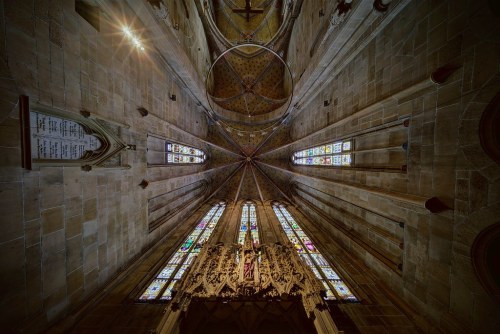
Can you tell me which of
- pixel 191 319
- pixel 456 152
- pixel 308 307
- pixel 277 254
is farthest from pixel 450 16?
pixel 191 319

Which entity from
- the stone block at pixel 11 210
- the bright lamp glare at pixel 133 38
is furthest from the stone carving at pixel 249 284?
the bright lamp glare at pixel 133 38

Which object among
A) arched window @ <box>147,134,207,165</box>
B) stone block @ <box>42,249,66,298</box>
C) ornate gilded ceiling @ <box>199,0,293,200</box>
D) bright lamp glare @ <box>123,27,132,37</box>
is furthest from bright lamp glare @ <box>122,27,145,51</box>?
ornate gilded ceiling @ <box>199,0,293,200</box>

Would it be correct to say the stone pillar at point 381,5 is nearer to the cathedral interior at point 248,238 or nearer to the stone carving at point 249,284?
the cathedral interior at point 248,238

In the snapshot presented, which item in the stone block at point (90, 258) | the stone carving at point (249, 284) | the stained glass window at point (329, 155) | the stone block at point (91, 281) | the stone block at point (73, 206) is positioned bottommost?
the stone carving at point (249, 284)

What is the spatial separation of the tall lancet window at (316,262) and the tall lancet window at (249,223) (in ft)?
5.64

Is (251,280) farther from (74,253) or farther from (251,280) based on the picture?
(74,253)

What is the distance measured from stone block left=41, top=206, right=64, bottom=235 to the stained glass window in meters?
9.20

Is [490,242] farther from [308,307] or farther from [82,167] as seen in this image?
[82,167]

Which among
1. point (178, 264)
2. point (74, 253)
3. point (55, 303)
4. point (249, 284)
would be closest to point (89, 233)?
point (74, 253)

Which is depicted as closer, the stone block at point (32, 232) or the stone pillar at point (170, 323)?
the stone block at point (32, 232)

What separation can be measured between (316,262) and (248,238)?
9.88ft

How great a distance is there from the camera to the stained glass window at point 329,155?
7996 millimetres

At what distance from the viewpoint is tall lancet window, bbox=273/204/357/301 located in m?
5.98

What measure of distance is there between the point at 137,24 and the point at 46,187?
218 inches
